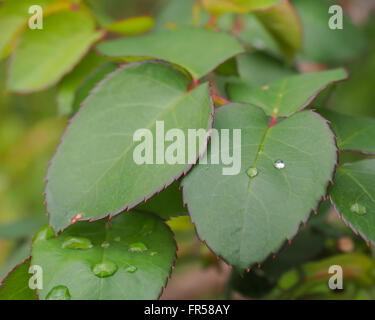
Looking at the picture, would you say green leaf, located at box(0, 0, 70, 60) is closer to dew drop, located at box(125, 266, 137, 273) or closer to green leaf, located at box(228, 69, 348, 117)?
green leaf, located at box(228, 69, 348, 117)

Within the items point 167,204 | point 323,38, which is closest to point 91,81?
point 167,204

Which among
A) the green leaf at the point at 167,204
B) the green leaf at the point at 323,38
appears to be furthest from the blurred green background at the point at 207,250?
the green leaf at the point at 167,204

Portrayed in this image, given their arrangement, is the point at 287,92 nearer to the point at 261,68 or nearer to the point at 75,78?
the point at 261,68

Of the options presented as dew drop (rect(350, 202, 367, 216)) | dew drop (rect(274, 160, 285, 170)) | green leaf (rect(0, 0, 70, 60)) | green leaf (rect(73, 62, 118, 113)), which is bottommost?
dew drop (rect(350, 202, 367, 216))

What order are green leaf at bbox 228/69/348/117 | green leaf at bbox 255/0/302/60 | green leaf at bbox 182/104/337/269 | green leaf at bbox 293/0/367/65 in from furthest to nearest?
green leaf at bbox 293/0/367/65
green leaf at bbox 255/0/302/60
green leaf at bbox 228/69/348/117
green leaf at bbox 182/104/337/269

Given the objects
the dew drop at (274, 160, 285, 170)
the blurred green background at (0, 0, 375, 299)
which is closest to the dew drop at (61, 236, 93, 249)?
the blurred green background at (0, 0, 375, 299)

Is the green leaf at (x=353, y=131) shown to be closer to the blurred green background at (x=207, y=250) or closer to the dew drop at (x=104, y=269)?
the blurred green background at (x=207, y=250)

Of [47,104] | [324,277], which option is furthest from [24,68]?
[47,104]
